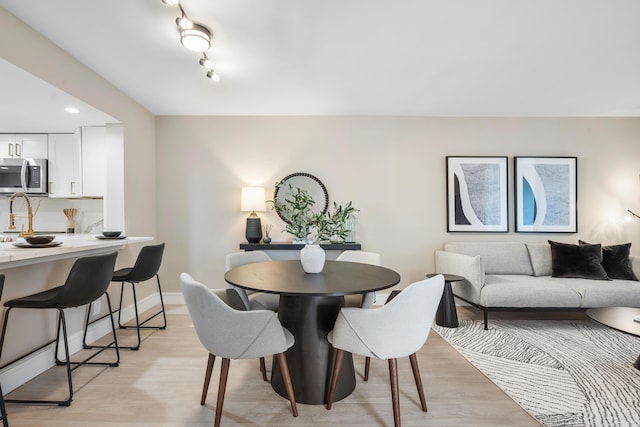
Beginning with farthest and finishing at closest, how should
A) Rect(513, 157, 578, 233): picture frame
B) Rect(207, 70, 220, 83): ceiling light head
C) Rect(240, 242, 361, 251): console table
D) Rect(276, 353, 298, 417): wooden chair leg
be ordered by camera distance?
Rect(513, 157, 578, 233): picture frame → Rect(240, 242, 361, 251): console table → Rect(207, 70, 220, 83): ceiling light head → Rect(276, 353, 298, 417): wooden chair leg

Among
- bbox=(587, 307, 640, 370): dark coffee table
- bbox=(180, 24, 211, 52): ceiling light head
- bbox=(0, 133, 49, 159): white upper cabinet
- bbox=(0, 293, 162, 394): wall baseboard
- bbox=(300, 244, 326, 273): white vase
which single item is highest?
bbox=(180, 24, 211, 52): ceiling light head

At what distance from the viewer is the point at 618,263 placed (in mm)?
3354

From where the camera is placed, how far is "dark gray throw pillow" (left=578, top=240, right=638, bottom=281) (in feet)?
10.8

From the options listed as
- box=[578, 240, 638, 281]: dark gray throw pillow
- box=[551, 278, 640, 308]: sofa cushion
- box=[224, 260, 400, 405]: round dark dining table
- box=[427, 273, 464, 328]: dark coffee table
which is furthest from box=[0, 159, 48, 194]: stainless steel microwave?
box=[578, 240, 638, 281]: dark gray throw pillow

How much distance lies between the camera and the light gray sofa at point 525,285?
3.01m

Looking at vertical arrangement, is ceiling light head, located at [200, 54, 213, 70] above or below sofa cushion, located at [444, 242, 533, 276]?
above

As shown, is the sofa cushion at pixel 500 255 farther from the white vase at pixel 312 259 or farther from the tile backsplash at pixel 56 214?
the tile backsplash at pixel 56 214

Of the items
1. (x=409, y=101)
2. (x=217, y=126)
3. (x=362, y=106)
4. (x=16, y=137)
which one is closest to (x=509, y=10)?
(x=409, y=101)

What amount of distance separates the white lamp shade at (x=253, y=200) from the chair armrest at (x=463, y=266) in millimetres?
2193

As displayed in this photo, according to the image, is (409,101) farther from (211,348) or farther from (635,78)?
(211,348)

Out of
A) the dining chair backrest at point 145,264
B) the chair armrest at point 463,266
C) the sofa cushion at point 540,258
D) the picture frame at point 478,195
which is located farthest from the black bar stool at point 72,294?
the sofa cushion at point 540,258

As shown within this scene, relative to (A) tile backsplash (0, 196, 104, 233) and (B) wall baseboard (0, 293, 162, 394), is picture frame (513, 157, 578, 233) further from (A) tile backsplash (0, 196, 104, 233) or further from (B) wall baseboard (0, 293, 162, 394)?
(A) tile backsplash (0, 196, 104, 233)

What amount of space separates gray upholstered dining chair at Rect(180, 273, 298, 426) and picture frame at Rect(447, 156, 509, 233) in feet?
10.00

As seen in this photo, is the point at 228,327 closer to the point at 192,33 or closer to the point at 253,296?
the point at 253,296
